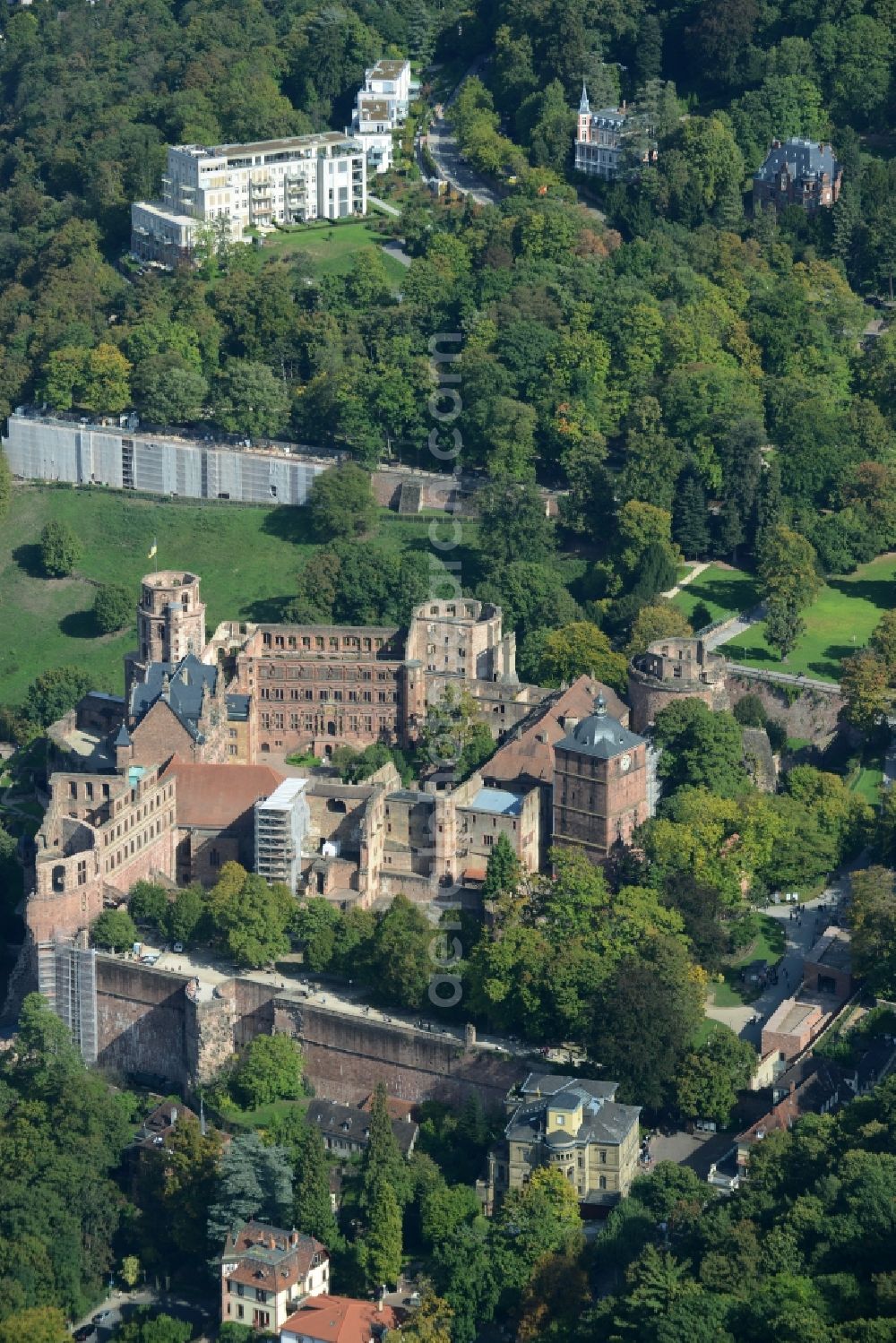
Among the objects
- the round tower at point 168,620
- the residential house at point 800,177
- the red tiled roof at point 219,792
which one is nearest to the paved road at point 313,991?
the red tiled roof at point 219,792

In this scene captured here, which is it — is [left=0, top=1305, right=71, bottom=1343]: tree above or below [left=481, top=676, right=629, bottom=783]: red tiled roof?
below

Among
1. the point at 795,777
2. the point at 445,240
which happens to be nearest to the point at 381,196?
the point at 445,240

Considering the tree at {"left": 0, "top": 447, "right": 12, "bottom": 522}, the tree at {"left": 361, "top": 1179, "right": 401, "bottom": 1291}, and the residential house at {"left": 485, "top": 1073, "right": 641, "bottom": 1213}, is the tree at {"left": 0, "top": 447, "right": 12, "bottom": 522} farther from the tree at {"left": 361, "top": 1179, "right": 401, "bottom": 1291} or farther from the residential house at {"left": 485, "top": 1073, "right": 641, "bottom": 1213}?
the tree at {"left": 361, "top": 1179, "right": 401, "bottom": 1291}

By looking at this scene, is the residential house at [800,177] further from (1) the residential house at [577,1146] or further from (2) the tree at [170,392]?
(1) the residential house at [577,1146]

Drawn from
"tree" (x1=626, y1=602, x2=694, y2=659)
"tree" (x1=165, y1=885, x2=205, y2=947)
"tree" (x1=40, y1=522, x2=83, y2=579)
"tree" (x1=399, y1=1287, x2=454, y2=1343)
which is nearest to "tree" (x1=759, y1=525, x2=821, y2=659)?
"tree" (x1=626, y1=602, x2=694, y2=659)

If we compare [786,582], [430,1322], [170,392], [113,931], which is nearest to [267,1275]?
[430,1322]

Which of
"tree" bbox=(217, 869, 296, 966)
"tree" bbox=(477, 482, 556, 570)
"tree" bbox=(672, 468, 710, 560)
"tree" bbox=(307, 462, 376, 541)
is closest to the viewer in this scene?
"tree" bbox=(217, 869, 296, 966)
